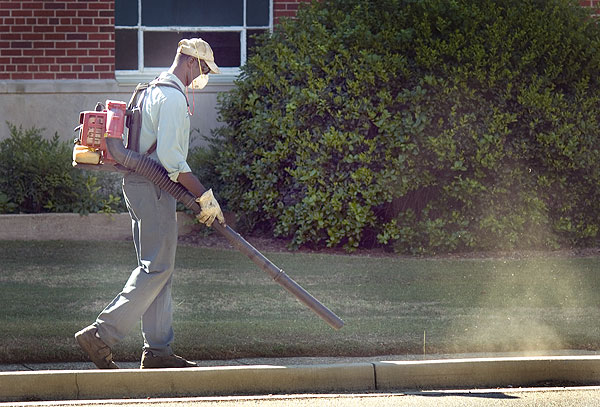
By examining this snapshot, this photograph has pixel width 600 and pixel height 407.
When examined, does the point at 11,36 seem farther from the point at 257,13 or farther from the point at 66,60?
the point at 257,13

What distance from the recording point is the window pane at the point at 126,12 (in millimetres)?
14555

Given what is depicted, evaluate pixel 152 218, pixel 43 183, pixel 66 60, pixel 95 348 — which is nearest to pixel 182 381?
pixel 95 348

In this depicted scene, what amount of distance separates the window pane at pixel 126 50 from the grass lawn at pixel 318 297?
3448 mm

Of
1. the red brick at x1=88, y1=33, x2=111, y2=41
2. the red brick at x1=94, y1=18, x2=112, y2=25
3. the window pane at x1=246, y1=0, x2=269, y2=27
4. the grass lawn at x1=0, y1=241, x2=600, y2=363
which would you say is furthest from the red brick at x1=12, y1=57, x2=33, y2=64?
the grass lawn at x1=0, y1=241, x2=600, y2=363

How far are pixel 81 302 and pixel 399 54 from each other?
4.83 meters

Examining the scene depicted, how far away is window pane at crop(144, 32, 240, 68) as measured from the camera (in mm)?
14703

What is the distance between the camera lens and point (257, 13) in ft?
48.3

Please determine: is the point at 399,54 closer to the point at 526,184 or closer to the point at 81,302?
the point at 526,184

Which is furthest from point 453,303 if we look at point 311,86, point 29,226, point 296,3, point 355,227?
point 296,3

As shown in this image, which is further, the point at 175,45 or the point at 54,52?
the point at 175,45

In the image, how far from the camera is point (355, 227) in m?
11.8

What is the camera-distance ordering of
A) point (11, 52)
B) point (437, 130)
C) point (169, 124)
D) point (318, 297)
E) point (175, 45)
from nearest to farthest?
point (169, 124) < point (318, 297) < point (437, 130) < point (11, 52) < point (175, 45)

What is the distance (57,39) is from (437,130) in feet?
18.3

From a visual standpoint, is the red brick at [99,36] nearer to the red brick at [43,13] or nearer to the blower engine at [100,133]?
the red brick at [43,13]
